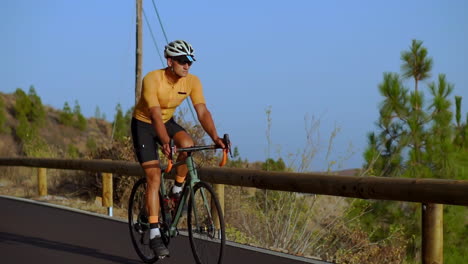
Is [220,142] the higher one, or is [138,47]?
[138,47]

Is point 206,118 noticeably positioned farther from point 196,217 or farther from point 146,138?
point 196,217

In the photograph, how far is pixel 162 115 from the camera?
7672mm

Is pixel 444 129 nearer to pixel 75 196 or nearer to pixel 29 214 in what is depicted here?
pixel 75 196

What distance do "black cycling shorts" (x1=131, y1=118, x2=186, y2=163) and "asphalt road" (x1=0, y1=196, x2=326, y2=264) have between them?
1251 millimetres

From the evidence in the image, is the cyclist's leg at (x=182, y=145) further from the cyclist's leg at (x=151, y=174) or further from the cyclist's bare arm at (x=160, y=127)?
the cyclist's bare arm at (x=160, y=127)

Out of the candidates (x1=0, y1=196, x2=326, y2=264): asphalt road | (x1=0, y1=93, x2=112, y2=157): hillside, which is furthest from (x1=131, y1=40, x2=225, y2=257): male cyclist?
(x1=0, y1=93, x2=112, y2=157): hillside

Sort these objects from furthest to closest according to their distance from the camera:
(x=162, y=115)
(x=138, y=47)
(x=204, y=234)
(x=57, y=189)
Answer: (x=138, y=47)
(x=57, y=189)
(x=162, y=115)
(x=204, y=234)

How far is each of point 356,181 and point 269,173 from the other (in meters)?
1.57

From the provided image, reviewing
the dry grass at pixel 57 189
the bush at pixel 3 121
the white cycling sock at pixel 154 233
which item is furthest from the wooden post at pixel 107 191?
the bush at pixel 3 121

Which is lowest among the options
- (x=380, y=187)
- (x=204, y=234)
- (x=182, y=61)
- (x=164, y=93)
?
(x=204, y=234)

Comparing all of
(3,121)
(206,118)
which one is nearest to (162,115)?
(206,118)

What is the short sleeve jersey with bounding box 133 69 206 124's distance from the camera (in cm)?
728

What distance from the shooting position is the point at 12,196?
16.5 metres

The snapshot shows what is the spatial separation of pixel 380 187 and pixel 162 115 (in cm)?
220
